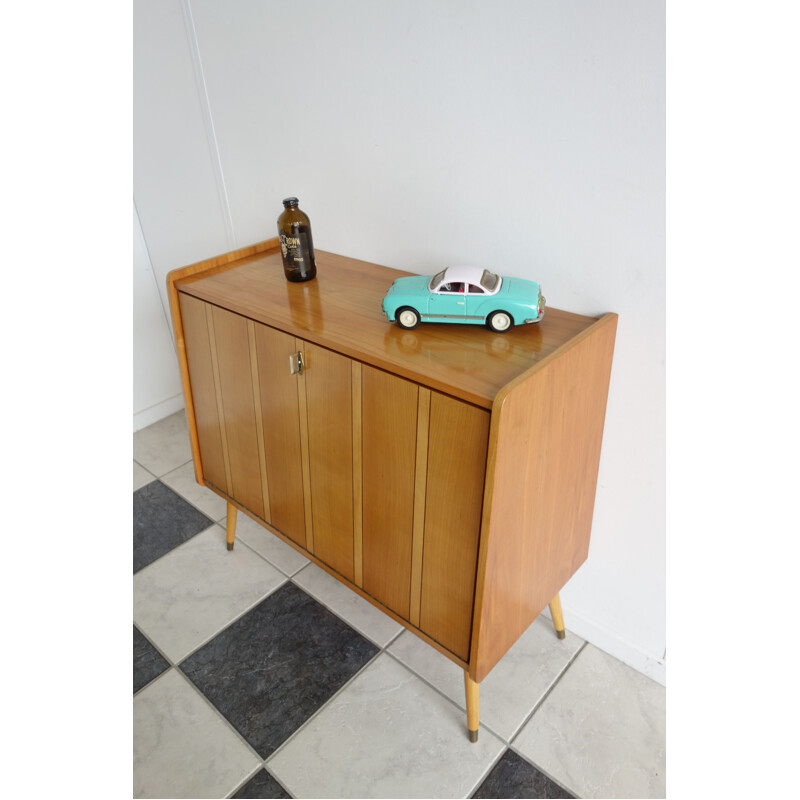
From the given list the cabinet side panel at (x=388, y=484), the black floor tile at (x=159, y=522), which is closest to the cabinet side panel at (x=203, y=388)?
the black floor tile at (x=159, y=522)

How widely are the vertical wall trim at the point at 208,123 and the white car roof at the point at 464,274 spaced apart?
1.05 metres

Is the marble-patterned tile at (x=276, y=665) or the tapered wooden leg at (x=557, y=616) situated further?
the tapered wooden leg at (x=557, y=616)

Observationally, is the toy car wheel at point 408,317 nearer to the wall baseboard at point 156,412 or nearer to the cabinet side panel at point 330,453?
the cabinet side panel at point 330,453

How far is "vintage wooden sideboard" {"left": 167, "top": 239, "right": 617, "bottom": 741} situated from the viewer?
43.3 inches

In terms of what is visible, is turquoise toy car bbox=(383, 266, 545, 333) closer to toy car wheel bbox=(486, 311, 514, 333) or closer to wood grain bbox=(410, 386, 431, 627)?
toy car wheel bbox=(486, 311, 514, 333)

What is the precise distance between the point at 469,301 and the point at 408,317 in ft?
0.42

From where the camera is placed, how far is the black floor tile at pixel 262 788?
135 centimetres

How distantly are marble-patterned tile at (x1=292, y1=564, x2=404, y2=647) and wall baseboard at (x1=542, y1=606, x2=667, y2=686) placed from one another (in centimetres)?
48

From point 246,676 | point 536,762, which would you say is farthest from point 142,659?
point 536,762

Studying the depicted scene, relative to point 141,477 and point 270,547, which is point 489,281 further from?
point 141,477

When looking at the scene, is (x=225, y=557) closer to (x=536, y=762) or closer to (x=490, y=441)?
(x=536, y=762)
